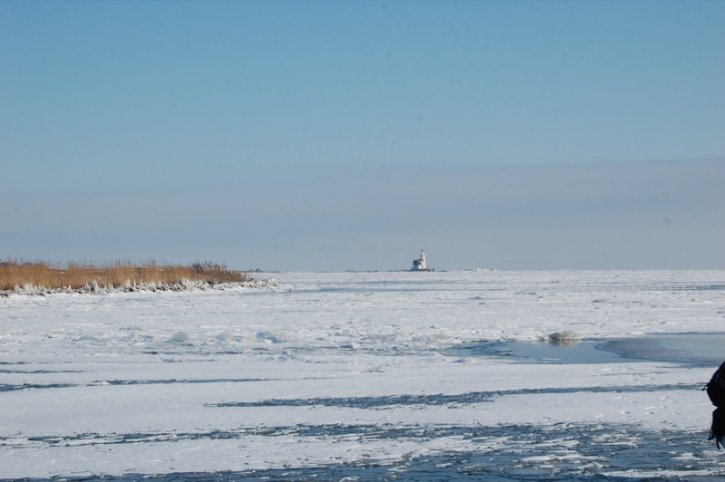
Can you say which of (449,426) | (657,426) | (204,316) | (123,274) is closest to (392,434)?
(449,426)

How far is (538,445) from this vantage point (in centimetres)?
724

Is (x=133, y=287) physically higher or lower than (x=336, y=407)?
higher

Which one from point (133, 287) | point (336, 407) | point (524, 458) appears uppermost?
point (133, 287)

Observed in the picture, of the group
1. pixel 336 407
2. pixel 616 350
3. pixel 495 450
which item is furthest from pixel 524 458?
pixel 616 350

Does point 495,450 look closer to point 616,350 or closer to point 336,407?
point 336,407

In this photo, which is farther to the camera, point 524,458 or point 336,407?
point 336,407

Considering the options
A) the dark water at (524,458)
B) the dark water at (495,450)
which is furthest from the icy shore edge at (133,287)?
the dark water at (524,458)

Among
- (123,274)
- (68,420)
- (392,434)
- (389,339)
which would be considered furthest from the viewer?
(123,274)

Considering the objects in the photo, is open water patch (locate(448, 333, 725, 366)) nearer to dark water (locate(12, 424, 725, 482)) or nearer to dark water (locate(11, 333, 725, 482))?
dark water (locate(11, 333, 725, 482))

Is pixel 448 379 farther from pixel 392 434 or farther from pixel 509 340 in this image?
pixel 509 340

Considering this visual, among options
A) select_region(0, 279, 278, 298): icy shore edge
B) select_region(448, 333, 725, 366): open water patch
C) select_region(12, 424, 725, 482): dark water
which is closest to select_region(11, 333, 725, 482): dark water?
select_region(12, 424, 725, 482): dark water

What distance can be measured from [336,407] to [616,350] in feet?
21.7

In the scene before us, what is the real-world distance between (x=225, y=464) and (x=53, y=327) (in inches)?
507

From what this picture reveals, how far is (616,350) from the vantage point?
14383 mm
